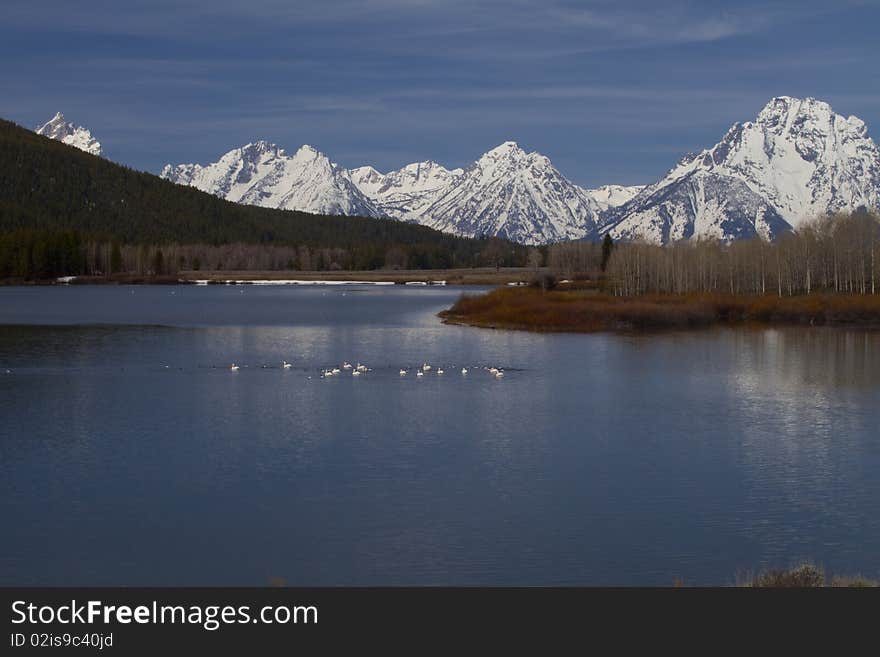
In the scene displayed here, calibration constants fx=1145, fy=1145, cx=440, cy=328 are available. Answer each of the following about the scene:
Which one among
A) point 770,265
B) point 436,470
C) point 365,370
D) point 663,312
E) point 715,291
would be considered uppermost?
point 770,265

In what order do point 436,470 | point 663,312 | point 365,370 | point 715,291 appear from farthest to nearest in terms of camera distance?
point 715,291 < point 663,312 < point 365,370 < point 436,470

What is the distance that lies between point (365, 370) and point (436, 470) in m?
25.6

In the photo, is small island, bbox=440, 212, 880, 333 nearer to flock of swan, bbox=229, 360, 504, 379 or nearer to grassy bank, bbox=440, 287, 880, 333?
grassy bank, bbox=440, 287, 880, 333

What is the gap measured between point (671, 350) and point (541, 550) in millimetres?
47791

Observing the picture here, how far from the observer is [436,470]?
1303 inches

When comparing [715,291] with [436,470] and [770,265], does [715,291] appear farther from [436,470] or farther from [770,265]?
[436,470]

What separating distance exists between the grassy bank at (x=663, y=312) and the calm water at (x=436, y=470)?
26.8 m

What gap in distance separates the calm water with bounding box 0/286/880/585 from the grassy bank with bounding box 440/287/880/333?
26.8 meters

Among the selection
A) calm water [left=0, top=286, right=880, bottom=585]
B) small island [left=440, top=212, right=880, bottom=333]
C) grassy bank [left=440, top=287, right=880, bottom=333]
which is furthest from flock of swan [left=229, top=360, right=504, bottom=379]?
grassy bank [left=440, top=287, right=880, bottom=333]

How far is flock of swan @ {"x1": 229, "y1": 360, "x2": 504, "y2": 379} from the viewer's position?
56.7 metres

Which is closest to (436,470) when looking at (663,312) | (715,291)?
(663,312)

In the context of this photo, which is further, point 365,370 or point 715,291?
point 715,291
